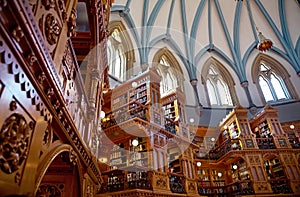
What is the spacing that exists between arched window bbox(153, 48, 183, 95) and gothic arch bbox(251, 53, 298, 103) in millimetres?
6664

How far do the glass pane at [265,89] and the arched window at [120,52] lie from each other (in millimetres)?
11463

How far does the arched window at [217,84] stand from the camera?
18438 millimetres

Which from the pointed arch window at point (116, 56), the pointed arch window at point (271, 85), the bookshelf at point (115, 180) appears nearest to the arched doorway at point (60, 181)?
the bookshelf at point (115, 180)

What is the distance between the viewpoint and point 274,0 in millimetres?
20406

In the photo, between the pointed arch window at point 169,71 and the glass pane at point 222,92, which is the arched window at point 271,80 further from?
the pointed arch window at point 169,71

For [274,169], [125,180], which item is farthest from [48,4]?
[274,169]

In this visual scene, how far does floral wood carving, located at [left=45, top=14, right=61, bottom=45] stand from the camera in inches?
77.5

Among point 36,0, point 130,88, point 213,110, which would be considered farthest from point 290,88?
point 36,0

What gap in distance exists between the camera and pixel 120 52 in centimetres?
1505

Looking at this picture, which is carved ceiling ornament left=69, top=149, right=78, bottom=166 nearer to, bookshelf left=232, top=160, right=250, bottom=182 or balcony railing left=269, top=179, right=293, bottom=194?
bookshelf left=232, top=160, right=250, bottom=182

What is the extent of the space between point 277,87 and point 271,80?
32.3 inches

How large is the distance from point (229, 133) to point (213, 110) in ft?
7.85

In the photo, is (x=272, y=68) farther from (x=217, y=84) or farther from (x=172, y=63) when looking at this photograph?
(x=172, y=63)

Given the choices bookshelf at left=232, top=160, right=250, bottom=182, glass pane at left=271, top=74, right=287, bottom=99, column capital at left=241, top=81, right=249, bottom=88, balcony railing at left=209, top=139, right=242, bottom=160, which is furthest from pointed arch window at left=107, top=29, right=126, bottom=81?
glass pane at left=271, top=74, right=287, bottom=99
